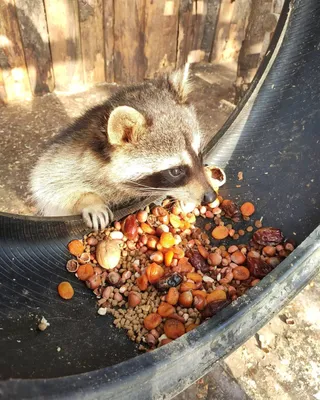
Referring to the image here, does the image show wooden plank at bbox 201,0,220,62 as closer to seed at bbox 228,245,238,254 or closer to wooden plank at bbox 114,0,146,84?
wooden plank at bbox 114,0,146,84

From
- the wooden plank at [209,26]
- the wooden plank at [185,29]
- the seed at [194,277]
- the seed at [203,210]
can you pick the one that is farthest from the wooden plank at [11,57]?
the seed at [194,277]

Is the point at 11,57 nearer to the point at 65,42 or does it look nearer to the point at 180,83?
the point at 65,42

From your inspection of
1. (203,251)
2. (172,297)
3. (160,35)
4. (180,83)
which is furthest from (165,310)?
A: (160,35)

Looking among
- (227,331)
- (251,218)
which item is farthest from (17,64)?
(227,331)

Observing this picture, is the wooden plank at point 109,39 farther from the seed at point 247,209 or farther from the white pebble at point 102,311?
the white pebble at point 102,311

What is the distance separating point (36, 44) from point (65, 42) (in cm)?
28

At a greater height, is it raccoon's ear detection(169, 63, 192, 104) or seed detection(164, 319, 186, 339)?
raccoon's ear detection(169, 63, 192, 104)

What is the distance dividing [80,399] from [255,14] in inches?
142

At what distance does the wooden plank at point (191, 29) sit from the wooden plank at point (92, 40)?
86cm

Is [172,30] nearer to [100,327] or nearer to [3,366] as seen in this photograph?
[100,327]

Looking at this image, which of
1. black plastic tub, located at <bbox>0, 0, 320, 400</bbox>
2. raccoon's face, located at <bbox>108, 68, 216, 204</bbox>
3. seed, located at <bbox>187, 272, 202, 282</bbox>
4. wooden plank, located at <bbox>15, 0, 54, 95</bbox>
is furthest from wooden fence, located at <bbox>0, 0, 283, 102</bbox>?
seed, located at <bbox>187, 272, 202, 282</bbox>

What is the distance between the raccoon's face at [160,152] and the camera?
202cm

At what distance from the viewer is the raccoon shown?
2.03m

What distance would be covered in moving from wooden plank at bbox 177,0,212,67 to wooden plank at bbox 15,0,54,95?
1.41 metres
